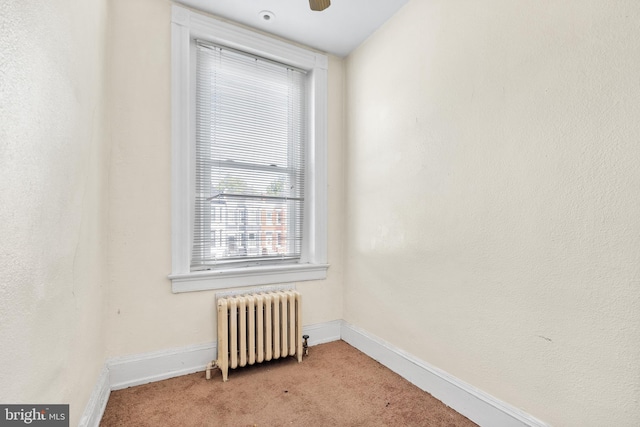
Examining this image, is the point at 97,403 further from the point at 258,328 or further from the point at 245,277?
the point at 245,277

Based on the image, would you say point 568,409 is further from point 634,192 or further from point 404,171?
point 404,171

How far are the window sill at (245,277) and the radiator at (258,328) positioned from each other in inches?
5.1

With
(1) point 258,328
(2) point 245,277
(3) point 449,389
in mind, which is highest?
(2) point 245,277

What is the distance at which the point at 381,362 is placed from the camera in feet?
7.62

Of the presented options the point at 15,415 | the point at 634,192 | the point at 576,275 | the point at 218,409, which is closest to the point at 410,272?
the point at 576,275

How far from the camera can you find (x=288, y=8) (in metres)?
2.21

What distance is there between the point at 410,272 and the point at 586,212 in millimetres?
1072

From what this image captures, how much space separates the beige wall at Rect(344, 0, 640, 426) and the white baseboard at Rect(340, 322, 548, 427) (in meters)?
0.05

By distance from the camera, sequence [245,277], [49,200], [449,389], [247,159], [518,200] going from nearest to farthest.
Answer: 1. [49,200]
2. [518,200]
3. [449,389]
4. [245,277]
5. [247,159]

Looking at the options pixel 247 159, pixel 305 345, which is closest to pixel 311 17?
pixel 247 159

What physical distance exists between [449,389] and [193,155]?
2.38m

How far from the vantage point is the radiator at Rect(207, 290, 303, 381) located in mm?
2135

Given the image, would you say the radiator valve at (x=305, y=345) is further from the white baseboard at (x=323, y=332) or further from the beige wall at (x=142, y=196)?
the beige wall at (x=142, y=196)

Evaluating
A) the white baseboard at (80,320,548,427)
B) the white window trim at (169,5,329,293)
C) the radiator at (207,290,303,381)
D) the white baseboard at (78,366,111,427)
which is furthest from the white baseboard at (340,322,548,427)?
the white baseboard at (78,366,111,427)
